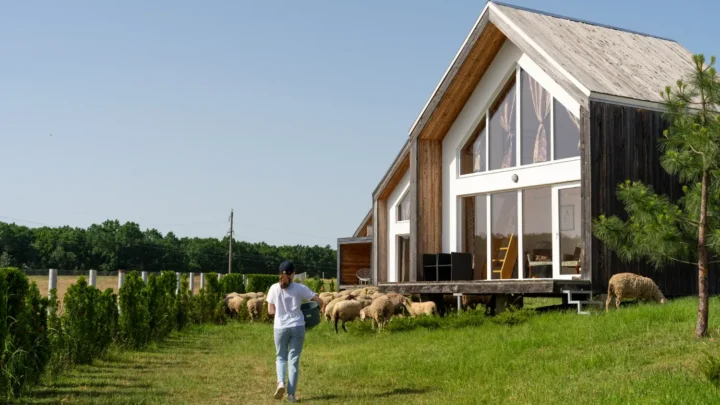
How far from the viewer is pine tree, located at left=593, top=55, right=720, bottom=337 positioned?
13.5 meters

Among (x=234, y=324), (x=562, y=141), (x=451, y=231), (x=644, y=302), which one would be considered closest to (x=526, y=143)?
(x=562, y=141)

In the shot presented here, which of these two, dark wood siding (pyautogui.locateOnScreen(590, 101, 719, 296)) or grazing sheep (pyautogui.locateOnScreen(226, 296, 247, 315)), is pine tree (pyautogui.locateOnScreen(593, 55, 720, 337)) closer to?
dark wood siding (pyautogui.locateOnScreen(590, 101, 719, 296))

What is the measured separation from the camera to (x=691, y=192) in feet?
46.5

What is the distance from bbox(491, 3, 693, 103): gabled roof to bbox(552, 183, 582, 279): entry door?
95.1 inches

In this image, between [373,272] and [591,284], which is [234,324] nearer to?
[373,272]

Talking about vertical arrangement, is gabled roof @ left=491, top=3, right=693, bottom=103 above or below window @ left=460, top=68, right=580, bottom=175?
above

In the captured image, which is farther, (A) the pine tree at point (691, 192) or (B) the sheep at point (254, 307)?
(B) the sheep at point (254, 307)

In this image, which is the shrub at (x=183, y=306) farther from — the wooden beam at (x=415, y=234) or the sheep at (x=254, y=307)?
the wooden beam at (x=415, y=234)

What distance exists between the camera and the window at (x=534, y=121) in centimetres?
2064

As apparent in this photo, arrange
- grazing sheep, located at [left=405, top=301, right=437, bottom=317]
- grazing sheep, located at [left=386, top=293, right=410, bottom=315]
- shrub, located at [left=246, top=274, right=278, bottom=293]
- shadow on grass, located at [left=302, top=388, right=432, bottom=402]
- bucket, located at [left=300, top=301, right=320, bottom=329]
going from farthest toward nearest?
shrub, located at [left=246, top=274, right=278, bottom=293] → grazing sheep, located at [left=405, top=301, right=437, bottom=317] → grazing sheep, located at [left=386, top=293, right=410, bottom=315] → bucket, located at [left=300, top=301, right=320, bottom=329] → shadow on grass, located at [left=302, top=388, right=432, bottom=402]

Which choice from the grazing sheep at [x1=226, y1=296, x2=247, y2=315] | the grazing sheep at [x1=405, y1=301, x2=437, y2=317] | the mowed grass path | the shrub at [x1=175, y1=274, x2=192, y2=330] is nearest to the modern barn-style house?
the grazing sheep at [x1=405, y1=301, x2=437, y2=317]

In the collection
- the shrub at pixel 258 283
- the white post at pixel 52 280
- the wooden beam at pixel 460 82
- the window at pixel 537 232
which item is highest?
the wooden beam at pixel 460 82

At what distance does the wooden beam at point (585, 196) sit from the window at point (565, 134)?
104 cm

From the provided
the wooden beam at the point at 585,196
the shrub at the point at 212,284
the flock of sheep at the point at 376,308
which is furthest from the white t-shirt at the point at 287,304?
the shrub at the point at 212,284
